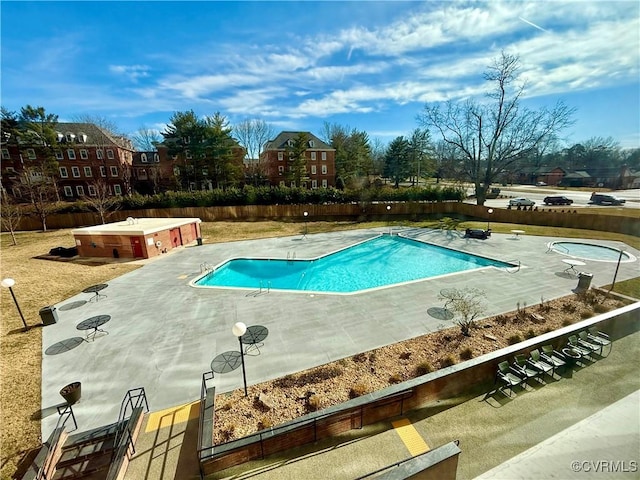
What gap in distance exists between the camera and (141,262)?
18547 millimetres

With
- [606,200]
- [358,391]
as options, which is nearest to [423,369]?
[358,391]

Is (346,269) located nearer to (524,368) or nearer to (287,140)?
(524,368)

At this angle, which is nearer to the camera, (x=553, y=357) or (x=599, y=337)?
(x=553, y=357)

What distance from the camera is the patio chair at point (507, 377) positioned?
6.71 m

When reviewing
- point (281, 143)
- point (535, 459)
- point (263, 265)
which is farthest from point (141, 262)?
point (281, 143)

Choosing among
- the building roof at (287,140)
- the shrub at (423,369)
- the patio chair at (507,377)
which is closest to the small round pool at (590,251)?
the patio chair at (507,377)

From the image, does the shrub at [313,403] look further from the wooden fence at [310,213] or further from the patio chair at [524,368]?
the wooden fence at [310,213]

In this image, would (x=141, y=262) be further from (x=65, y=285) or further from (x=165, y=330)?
(x=165, y=330)

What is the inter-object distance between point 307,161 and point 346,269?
28559 millimetres

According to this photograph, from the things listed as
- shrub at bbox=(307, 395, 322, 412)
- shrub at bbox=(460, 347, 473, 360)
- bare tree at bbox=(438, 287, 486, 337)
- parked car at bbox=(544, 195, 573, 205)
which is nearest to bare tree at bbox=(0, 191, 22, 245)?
shrub at bbox=(307, 395, 322, 412)

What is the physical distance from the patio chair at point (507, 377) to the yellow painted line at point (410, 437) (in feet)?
9.42

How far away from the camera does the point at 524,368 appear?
23.5 feet

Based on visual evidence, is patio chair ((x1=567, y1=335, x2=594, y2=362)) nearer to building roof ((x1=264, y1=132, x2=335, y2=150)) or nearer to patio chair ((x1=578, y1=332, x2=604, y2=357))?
patio chair ((x1=578, y1=332, x2=604, y2=357))

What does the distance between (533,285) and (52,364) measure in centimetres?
1899
